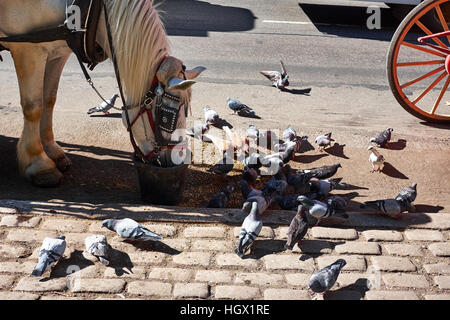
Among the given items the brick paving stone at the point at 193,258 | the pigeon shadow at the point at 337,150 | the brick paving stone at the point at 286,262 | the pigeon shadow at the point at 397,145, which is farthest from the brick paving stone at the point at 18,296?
the pigeon shadow at the point at 397,145

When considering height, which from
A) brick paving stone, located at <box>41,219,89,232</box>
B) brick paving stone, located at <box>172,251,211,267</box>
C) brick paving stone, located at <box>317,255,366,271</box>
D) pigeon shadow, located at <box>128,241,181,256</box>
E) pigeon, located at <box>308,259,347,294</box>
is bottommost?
brick paving stone, located at <box>41,219,89,232</box>

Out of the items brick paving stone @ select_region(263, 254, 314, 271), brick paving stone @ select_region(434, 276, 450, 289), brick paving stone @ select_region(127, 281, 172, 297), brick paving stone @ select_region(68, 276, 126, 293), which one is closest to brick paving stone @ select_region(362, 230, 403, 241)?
brick paving stone @ select_region(434, 276, 450, 289)

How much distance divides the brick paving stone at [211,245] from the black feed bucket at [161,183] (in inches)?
26.9

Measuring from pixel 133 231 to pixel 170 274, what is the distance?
18.4 inches

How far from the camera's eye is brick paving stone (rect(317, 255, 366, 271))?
439 centimetres

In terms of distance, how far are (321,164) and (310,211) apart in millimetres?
1892

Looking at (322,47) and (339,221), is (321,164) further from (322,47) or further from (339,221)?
(322,47)

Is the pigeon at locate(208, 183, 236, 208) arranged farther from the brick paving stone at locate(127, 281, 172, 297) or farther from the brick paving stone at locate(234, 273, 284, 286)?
Result: the brick paving stone at locate(127, 281, 172, 297)

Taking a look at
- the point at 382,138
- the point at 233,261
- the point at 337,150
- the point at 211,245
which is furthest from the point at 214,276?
the point at 382,138

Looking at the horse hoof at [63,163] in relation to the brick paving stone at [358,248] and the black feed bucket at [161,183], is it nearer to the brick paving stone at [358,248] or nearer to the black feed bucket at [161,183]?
the black feed bucket at [161,183]

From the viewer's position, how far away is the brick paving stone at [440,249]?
15.3 ft

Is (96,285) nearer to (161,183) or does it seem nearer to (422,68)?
(161,183)

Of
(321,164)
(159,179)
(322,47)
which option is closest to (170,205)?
(159,179)

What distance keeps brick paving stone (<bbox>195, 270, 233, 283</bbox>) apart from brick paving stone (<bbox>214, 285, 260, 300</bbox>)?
3.5 inches
